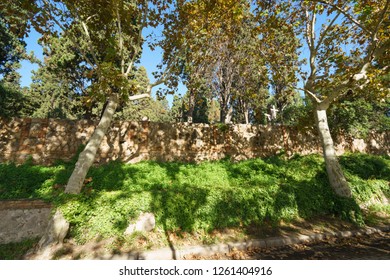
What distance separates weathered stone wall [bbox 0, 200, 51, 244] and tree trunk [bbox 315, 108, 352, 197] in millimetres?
9542

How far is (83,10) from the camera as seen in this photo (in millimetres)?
8148

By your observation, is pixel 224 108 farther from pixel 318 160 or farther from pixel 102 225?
pixel 102 225

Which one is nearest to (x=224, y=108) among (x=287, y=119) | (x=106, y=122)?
(x=287, y=119)

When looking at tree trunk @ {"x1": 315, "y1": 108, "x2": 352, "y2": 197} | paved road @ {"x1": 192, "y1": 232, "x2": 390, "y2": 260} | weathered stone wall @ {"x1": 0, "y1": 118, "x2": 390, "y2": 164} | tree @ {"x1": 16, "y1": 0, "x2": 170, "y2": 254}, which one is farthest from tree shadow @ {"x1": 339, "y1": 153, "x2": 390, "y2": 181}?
tree @ {"x1": 16, "y1": 0, "x2": 170, "y2": 254}

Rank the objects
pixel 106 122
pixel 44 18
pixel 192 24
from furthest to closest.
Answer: pixel 192 24, pixel 44 18, pixel 106 122

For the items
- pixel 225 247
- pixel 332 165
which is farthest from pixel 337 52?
pixel 225 247

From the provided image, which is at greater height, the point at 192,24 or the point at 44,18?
the point at 192,24

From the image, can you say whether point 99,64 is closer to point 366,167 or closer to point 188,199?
point 188,199

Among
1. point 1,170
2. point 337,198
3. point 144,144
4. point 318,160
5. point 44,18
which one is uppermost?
point 44,18

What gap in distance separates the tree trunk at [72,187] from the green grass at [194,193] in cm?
23

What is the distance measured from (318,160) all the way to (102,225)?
34.4 feet

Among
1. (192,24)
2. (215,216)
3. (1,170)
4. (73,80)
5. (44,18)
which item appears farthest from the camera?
(73,80)

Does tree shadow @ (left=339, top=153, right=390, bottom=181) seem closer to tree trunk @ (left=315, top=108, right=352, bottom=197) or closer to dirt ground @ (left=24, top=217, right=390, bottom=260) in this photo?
tree trunk @ (left=315, top=108, right=352, bottom=197)

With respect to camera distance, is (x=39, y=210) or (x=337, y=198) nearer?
(x=39, y=210)
